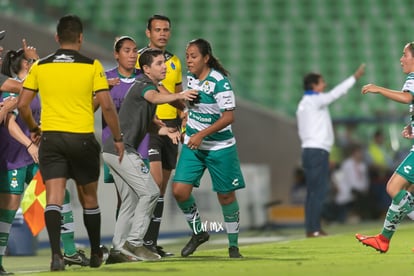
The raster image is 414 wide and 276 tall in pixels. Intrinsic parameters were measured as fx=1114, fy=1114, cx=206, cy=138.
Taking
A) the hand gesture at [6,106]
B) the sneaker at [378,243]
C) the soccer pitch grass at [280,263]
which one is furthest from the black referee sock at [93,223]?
the sneaker at [378,243]

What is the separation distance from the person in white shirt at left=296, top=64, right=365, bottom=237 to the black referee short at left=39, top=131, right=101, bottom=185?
22.6 feet

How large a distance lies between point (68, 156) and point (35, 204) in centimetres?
409

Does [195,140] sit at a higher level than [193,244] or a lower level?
higher

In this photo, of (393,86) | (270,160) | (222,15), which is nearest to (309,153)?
(270,160)

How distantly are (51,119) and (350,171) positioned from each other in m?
14.0

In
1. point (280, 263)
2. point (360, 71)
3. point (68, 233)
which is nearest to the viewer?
point (280, 263)

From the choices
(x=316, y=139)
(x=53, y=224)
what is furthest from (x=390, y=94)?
(x=316, y=139)

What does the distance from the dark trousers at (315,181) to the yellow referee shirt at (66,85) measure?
23.1ft

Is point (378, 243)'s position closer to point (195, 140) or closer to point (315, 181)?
point (195, 140)

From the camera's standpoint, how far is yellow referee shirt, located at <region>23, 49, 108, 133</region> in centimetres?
833

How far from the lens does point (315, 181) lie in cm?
1508

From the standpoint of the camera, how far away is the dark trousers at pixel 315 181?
1498 centimetres

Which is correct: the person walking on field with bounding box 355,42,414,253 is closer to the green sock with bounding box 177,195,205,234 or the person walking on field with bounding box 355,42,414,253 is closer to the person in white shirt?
the green sock with bounding box 177,195,205,234

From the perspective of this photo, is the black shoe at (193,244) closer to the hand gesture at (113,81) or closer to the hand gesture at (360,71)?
the hand gesture at (113,81)
